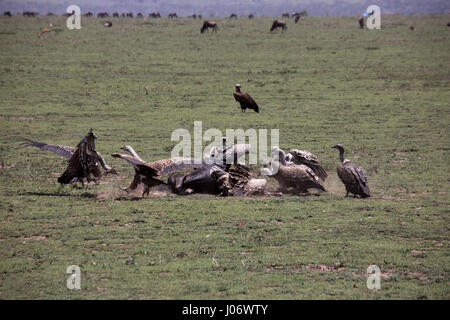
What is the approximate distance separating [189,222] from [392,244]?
317 cm

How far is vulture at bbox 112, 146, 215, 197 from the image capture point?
37.0 ft

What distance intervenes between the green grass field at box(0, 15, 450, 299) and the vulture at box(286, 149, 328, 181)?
48cm

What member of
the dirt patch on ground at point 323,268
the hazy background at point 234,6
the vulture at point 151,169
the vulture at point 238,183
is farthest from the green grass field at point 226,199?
the hazy background at point 234,6

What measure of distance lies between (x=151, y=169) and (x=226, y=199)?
1482 millimetres

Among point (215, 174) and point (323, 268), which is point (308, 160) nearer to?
point (215, 174)

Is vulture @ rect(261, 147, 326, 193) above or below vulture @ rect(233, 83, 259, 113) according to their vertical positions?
below

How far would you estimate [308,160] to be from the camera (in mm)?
12180

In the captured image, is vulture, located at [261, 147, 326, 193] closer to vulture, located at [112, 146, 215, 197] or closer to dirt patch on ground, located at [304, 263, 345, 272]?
vulture, located at [112, 146, 215, 197]

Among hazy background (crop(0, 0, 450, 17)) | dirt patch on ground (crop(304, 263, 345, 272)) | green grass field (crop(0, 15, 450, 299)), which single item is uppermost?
hazy background (crop(0, 0, 450, 17))

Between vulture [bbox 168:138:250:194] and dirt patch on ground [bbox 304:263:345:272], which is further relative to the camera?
vulture [bbox 168:138:250:194]

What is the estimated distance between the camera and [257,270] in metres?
8.20

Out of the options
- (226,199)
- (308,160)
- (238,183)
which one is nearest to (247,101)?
(308,160)

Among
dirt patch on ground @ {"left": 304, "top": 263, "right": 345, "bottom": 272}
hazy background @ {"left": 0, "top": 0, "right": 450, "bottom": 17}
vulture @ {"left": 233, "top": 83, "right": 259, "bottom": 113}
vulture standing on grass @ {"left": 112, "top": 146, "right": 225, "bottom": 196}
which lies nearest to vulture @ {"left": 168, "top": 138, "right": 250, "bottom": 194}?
vulture standing on grass @ {"left": 112, "top": 146, "right": 225, "bottom": 196}

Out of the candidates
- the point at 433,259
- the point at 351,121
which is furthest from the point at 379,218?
the point at 351,121
